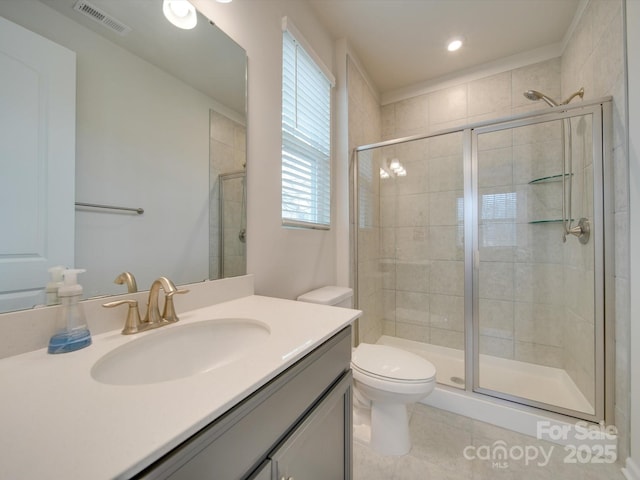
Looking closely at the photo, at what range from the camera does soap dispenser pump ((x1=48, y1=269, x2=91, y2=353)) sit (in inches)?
23.0

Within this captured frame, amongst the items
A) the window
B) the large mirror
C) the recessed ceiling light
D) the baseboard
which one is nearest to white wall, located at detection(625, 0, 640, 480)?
the baseboard

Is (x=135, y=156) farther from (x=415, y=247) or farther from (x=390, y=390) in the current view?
(x=415, y=247)

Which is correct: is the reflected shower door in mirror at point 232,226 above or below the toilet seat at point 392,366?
above

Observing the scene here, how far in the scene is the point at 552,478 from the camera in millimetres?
1147

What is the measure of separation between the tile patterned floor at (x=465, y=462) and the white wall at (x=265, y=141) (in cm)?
92

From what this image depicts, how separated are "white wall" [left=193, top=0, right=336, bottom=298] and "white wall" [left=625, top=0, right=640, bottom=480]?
1565 mm

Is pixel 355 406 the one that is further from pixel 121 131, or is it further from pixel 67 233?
pixel 121 131

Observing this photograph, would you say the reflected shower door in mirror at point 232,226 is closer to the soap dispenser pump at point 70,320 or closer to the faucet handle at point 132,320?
the faucet handle at point 132,320

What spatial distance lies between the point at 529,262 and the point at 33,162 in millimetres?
2618

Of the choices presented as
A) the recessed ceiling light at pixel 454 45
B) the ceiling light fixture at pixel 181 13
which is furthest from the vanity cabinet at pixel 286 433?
the recessed ceiling light at pixel 454 45

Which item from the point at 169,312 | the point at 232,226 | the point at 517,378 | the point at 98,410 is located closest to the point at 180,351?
the point at 169,312

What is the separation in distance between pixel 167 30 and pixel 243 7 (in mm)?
472

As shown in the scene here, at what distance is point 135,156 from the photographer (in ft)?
2.61

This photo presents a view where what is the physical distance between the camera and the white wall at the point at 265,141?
1184 mm
